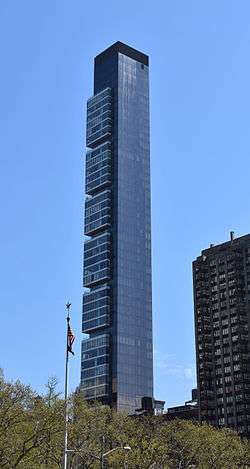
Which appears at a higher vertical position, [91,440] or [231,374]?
[231,374]

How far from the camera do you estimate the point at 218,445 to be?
9488 cm

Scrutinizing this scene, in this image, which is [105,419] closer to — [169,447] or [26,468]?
[169,447]

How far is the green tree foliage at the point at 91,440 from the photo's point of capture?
57.8 metres

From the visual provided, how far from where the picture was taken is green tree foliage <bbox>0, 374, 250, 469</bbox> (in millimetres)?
57750

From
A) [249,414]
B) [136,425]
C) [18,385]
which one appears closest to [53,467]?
[18,385]

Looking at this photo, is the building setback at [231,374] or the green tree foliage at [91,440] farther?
the building setback at [231,374]

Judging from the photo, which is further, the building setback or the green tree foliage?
the building setback

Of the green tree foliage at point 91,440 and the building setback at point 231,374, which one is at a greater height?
the building setback at point 231,374

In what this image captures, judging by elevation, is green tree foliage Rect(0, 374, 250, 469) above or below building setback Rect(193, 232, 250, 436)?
below

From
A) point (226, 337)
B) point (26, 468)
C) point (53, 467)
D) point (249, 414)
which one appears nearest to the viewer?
point (26, 468)

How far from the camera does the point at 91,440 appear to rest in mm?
81562

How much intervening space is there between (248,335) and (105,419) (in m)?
112

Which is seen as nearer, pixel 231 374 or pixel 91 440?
pixel 91 440

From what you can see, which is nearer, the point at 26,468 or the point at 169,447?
the point at 26,468
